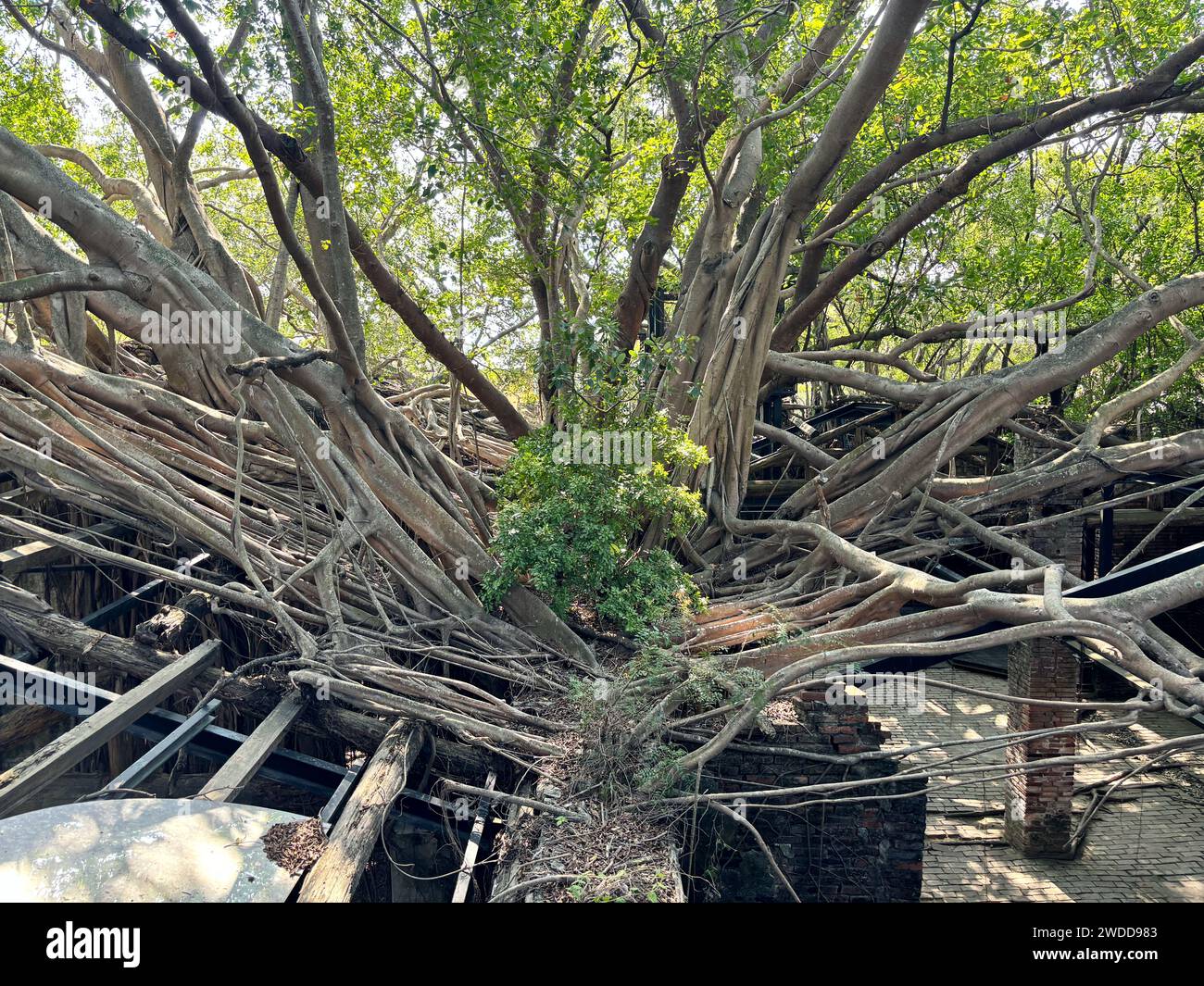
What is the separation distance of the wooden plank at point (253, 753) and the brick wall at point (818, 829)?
96.0 inches

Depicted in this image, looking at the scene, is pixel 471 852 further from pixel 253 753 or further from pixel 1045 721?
pixel 1045 721

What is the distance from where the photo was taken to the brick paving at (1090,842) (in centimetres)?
739

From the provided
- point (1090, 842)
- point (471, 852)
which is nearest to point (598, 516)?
point (471, 852)

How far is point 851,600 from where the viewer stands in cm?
545

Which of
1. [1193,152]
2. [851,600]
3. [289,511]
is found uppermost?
[1193,152]

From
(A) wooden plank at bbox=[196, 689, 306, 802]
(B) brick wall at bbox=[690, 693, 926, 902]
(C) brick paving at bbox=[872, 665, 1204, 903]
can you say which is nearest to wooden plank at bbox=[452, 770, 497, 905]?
(A) wooden plank at bbox=[196, 689, 306, 802]

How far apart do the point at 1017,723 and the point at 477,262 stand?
666 cm

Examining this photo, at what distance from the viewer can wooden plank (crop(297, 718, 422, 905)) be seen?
10.8 ft

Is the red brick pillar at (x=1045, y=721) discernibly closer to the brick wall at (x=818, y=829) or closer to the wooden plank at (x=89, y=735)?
the brick wall at (x=818, y=829)

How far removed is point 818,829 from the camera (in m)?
5.51

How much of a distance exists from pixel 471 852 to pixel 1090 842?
701 centimetres

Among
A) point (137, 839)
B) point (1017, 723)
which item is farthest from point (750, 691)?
point (1017, 723)
